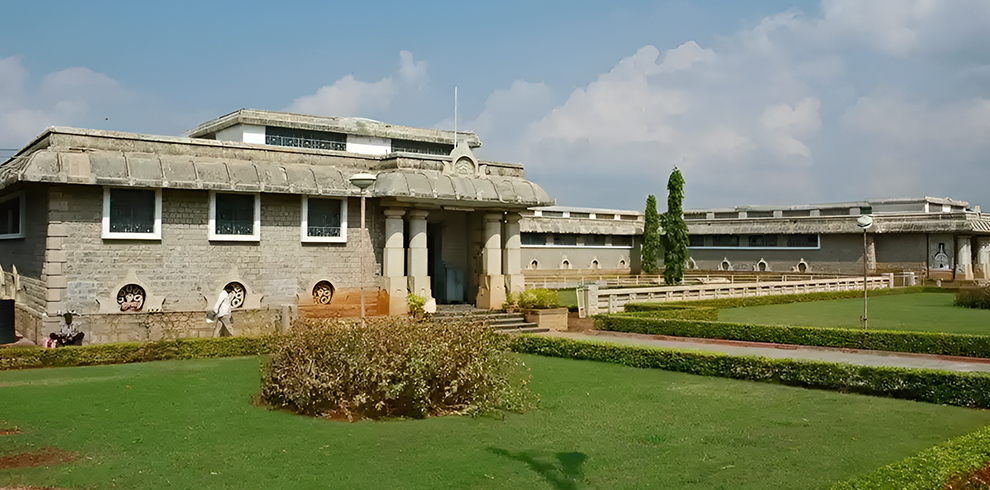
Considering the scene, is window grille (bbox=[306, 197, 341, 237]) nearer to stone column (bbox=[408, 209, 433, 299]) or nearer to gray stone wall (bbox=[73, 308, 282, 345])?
stone column (bbox=[408, 209, 433, 299])

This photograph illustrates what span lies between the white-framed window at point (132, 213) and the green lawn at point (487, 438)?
5782 millimetres

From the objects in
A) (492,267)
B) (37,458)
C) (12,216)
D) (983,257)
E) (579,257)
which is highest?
(12,216)

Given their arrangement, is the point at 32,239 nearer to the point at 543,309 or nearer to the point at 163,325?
the point at 163,325

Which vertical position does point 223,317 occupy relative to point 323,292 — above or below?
below

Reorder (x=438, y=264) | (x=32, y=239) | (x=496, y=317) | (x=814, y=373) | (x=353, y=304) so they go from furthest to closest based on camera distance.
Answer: (x=438, y=264), (x=496, y=317), (x=353, y=304), (x=32, y=239), (x=814, y=373)

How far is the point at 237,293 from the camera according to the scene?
20.6m

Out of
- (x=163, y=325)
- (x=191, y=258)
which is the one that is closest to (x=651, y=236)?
(x=191, y=258)

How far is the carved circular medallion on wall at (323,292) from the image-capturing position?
861 inches

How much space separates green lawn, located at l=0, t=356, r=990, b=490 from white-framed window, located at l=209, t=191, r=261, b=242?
6.76 meters

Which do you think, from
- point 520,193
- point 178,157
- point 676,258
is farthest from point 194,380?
point 676,258

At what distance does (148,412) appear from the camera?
37.2ft

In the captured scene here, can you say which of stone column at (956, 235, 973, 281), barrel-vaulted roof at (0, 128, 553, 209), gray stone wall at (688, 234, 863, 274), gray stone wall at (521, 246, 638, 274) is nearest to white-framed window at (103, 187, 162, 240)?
barrel-vaulted roof at (0, 128, 553, 209)

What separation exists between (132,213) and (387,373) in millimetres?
11736

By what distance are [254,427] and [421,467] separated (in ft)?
10.4
